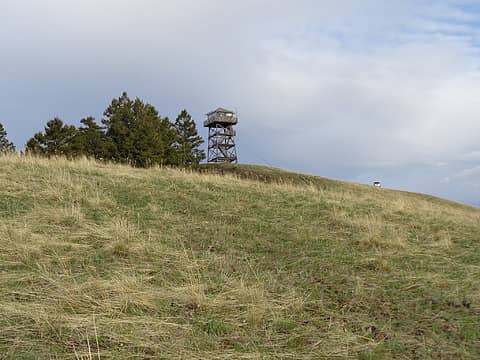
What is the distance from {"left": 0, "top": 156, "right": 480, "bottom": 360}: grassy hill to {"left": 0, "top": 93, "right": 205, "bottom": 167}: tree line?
2237 cm

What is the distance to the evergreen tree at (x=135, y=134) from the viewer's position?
3128 cm

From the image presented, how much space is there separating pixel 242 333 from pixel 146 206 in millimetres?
4515

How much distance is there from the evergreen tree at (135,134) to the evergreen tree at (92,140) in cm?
63

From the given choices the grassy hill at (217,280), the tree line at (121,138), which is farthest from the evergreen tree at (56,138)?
the grassy hill at (217,280)

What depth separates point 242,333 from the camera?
3404 millimetres

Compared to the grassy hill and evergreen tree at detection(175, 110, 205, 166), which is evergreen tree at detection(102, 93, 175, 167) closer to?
evergreen tree at detection(175, 110, 205, 166)

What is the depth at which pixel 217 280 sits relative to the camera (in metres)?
4.46

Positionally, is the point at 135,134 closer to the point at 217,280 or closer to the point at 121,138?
the point at 121,138

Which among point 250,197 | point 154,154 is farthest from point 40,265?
point 154,154

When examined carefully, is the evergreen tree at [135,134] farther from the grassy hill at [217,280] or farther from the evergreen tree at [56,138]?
the grassy hill at [217,280]

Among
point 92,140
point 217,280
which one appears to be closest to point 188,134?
point 92,140

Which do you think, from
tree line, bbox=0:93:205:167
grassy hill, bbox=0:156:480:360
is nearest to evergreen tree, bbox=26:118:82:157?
tree line, bbox=0:93:205:167

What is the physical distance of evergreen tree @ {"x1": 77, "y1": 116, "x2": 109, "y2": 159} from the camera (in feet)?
103

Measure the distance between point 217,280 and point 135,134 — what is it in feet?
94.2
